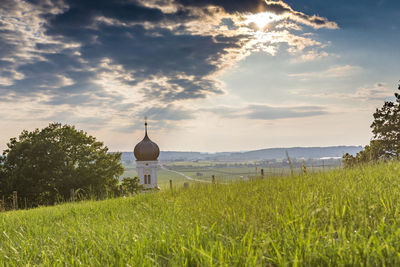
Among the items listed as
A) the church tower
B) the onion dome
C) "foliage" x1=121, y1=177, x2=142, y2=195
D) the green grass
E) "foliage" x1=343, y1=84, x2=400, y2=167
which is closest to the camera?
the green grass

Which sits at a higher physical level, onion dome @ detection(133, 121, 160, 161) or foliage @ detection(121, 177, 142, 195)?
onion dome @ detection(133, 121, 160, 161)

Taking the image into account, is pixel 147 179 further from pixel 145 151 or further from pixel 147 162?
pixel 145 151

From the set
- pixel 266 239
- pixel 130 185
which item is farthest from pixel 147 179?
pixel 266 239

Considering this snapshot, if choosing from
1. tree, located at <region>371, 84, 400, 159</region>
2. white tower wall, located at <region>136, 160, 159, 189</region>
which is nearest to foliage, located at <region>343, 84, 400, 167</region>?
tree, located at <region>371, 84, 400, 159</region>

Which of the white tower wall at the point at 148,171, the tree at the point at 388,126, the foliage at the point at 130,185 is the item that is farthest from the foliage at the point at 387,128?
the white tower wall at the point at 148,171

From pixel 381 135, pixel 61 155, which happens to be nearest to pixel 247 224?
pixel 381 135

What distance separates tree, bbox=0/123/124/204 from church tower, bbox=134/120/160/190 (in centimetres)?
2483

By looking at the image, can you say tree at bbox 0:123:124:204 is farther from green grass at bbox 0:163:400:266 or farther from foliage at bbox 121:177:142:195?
green grass at bbox 0:163:400:266

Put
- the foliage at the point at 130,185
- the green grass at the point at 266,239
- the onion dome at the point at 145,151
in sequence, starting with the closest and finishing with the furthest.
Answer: the green grass at the point at 266,239 < the foliage at the point at 130,185 < the onion dome at the point at 145,151

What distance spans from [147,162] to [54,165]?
30371 millimetres

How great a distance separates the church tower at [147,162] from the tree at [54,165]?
24.8m

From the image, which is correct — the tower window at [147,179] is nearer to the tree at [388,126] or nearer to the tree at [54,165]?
the tree at [54,165]

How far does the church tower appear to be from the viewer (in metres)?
61.5

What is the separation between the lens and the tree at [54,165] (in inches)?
1209
